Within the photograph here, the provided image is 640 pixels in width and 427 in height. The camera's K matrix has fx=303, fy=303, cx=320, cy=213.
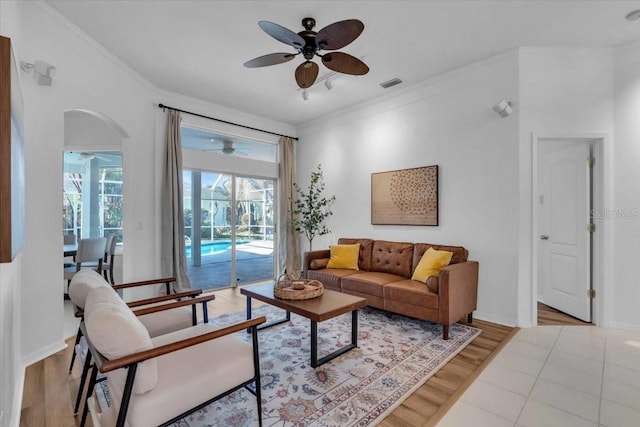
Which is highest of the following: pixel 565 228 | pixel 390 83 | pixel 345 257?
pixel 390 83

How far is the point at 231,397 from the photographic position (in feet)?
7.02

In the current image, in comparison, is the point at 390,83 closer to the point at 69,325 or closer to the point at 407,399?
the point at 407,399

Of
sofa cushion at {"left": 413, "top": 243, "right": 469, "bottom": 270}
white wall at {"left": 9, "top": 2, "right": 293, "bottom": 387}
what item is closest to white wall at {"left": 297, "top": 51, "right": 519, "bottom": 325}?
sofa cushion at {"left": 413, "top": 243, "right": 469, "bottom": 270}

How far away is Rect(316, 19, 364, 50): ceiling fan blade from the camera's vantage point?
2.14 metres

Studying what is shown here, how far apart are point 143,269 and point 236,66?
296 centimetres

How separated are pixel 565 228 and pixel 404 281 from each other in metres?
2.23

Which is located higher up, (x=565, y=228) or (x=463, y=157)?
(x=463, y=157)

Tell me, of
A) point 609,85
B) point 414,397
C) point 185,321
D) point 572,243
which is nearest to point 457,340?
point 414,397

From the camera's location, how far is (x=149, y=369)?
4.82ft

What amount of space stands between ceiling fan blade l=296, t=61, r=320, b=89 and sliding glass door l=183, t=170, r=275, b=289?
2.93m

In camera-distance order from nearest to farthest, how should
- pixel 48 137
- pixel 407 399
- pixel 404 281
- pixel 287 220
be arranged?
pixel 407 399 < pixel 48 137 < pixel 404 281 < pixel 287 220

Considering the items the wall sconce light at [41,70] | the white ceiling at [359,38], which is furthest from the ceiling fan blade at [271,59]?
the wall sconce light at [41,70]

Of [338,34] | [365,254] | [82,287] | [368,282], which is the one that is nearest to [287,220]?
[365,254]

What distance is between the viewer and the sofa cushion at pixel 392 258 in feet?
13.2
